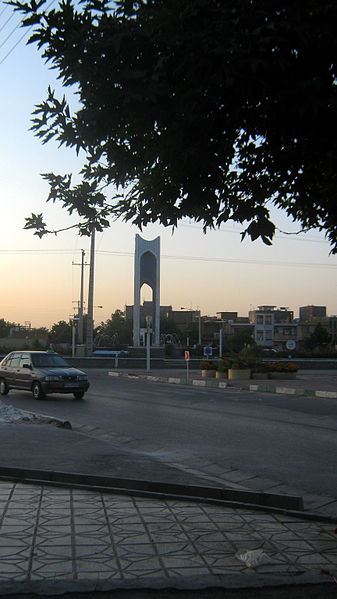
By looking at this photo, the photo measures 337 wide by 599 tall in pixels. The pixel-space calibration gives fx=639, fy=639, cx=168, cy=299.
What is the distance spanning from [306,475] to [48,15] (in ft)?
20.6

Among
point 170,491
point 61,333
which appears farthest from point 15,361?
point 61,333

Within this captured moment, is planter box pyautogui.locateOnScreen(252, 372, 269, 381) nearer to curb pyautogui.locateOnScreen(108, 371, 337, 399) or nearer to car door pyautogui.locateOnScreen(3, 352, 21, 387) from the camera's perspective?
curb pyautogui.locateOnScreen(108, 371, 337, 399)

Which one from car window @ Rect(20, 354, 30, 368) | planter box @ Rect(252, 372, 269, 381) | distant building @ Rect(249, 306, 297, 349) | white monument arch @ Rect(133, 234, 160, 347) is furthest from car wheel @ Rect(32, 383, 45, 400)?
distant building @ Rect(249, 306, 297, 349)

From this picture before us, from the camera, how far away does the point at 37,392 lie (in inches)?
749

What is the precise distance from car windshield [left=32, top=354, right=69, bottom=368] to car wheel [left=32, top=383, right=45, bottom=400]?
697 mm

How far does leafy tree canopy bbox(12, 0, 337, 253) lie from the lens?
14.3 feet

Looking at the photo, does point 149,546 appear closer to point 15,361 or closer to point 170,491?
point 170,491

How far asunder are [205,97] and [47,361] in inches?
647

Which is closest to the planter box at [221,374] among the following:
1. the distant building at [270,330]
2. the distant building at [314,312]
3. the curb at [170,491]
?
the curb at [170,491]

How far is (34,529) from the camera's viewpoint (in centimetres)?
525

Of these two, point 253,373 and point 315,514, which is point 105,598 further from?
point 253,373

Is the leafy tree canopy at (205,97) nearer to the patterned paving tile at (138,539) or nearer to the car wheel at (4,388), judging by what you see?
the patterned paving tile at (138,539)

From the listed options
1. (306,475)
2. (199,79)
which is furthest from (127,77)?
(306,475)

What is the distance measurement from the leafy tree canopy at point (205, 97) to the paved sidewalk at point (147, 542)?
7.97 ft
